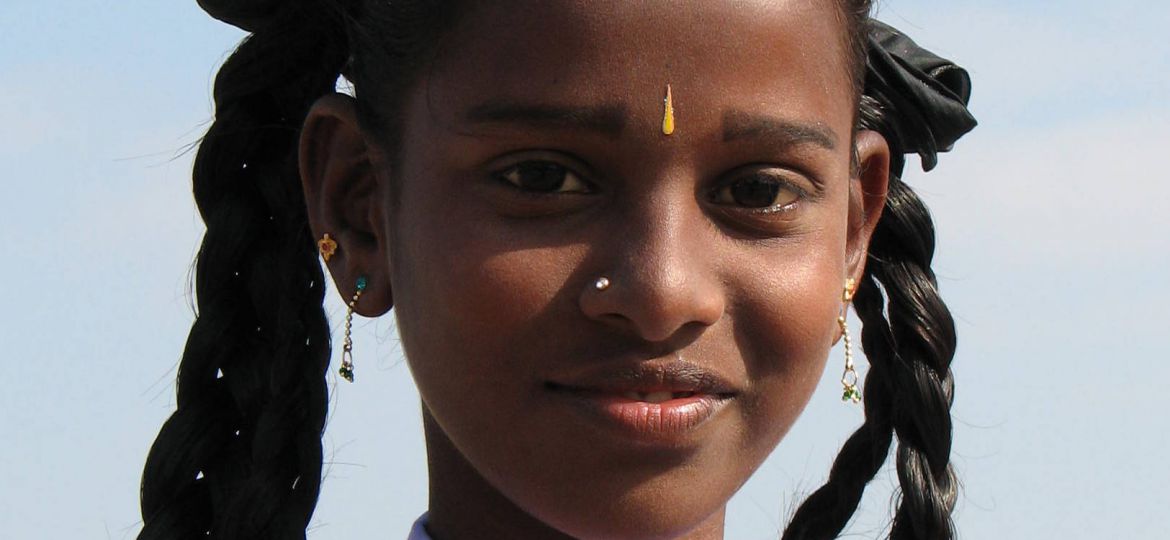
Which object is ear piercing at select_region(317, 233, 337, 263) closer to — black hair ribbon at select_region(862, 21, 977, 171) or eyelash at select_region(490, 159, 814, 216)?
eyelash at select_region(490, 159, 814, 216)

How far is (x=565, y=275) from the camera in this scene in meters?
3.08

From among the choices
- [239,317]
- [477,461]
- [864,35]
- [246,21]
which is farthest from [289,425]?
[864,35]

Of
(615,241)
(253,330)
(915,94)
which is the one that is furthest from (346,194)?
(915,94)

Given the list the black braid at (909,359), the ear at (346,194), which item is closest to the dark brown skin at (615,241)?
the ear at (346,194)

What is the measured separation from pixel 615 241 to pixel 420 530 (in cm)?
81

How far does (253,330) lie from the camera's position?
12.0ft

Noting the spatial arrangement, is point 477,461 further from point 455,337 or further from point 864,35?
point 864,35

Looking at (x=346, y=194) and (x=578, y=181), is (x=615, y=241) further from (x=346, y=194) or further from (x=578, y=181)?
(x=346, y=194)

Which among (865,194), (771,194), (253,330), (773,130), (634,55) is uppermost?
(634,55)

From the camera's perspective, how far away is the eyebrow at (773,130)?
3.13 m

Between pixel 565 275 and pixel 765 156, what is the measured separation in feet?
1.30

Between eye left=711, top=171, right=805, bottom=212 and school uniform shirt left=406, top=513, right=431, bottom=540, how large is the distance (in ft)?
2.86

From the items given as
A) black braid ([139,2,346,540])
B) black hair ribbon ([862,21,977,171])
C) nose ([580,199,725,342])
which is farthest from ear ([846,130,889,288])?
black braid ([139,2,346,540])

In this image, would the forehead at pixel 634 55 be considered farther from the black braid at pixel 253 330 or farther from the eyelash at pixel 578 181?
the black braid at pixel 253 330
